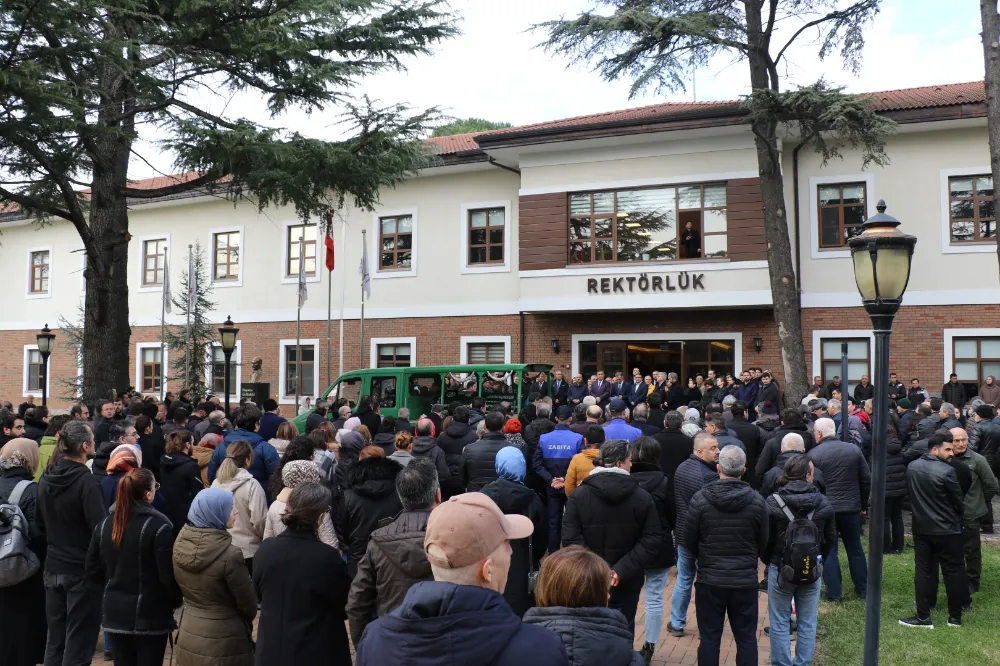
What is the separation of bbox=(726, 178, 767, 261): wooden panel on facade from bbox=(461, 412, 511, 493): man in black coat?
43.1ft

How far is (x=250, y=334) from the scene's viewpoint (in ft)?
86.5

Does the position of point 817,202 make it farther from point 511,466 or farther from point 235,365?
point 235,365

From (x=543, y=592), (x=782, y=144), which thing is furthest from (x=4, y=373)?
(x=543, y=592)

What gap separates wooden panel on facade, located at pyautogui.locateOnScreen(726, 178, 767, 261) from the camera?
63.5ft

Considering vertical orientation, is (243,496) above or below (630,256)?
below

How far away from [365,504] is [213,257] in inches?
930

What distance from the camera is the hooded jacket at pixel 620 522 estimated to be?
5535 millimetres

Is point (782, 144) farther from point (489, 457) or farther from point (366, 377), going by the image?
point (489, 457)

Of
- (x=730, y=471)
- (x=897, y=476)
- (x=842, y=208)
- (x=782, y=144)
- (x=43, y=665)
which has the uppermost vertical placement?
(x=782, y=144)

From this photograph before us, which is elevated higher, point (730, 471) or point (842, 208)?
point (842, 208)

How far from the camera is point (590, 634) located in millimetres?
2854

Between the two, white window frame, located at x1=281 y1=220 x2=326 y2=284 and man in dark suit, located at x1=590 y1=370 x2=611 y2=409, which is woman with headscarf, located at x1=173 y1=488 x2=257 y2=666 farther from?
white window frame, located at x1=281 y1=220 x2=326 y2=284

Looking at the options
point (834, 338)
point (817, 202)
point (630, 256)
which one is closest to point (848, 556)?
point (834, 338)

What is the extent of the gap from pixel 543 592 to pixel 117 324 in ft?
49.2
